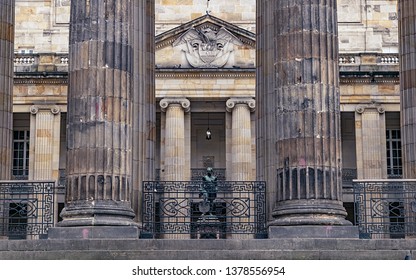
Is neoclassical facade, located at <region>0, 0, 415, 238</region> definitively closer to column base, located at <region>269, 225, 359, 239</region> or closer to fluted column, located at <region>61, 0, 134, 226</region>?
fluted column, located at <region>61, 0, 134, 226</region>

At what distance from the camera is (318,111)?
2238 centimetres

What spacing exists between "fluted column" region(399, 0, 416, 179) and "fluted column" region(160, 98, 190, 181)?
23.4m

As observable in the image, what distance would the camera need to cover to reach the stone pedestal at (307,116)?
72.2 ft

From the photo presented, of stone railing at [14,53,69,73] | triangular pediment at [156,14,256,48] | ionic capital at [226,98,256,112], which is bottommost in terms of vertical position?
ionic capital at [226,98,256,112]

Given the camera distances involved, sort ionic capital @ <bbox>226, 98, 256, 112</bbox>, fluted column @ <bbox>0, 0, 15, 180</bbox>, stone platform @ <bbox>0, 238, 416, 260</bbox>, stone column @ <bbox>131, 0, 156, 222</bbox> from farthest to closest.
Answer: ionic capital @ <bbox>226, 98, 256, 112</bbox> < fluted column @ <bbox>0, 0, 15, 180</bbox> < stone column @ <bbox>131, 0, 156, 222</bbox> < stone platform @ <bbox>0, 238, 416, 260</bbox>

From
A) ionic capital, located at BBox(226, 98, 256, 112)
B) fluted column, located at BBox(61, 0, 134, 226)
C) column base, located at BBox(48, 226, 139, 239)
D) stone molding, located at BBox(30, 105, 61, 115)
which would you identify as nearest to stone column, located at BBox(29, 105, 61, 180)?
stone molding, located at BBox(30, 105, 61, 115)

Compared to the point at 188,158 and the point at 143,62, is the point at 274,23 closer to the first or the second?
the point at 143,62

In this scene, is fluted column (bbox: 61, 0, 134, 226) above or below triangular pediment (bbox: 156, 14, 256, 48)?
below

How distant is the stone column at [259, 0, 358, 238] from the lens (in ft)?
71.9

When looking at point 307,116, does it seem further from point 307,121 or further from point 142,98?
point 142,98

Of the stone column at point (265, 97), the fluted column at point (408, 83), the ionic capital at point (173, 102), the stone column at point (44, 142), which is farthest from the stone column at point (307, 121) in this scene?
the stone column at point (44, 142)

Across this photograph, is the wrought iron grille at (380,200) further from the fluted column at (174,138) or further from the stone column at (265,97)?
the fluted column at (174,138)

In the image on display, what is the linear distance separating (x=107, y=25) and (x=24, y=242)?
5962 mm

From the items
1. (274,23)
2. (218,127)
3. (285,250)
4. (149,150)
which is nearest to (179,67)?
(218,127)
